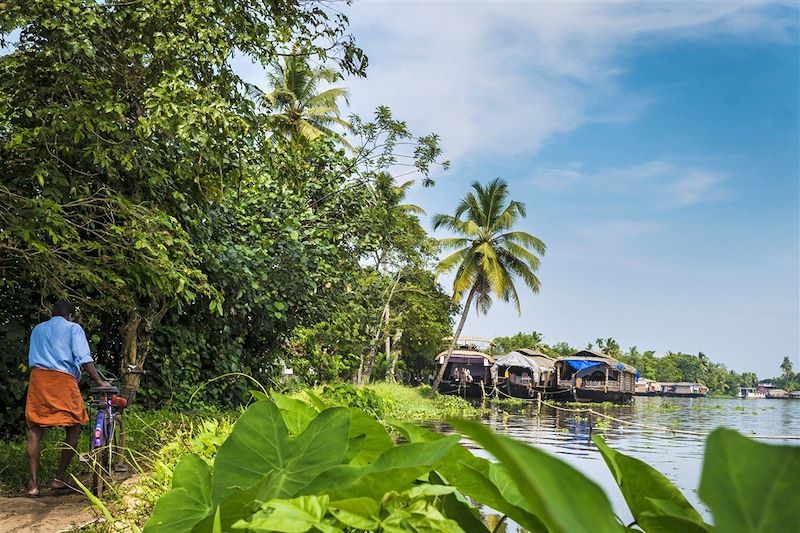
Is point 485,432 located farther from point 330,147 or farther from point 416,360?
point 416,360

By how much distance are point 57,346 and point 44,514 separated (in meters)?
1.43

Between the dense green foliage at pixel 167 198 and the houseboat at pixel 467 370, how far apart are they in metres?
23.9

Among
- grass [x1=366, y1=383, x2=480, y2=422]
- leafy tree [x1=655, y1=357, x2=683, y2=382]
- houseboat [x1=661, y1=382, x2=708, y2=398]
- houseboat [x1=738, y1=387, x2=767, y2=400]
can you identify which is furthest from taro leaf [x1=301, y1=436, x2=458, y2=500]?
houseboat [x1=738, y1=387, x2=767, y2=400]

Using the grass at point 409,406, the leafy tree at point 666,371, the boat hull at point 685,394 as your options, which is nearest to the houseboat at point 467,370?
the grass at point 409,406

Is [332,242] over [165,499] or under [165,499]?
over

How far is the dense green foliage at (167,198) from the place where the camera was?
5898mm

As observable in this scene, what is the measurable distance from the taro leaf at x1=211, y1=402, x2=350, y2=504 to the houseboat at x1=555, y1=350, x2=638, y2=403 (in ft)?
126

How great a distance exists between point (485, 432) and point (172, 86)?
587 cm

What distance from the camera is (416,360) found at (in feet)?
143

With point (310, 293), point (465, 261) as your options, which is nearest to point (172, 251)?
point (310, 293)

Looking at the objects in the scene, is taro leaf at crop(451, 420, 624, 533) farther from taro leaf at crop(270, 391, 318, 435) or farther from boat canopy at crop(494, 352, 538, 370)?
boat canopy at crop(494, 352, 538, 370)

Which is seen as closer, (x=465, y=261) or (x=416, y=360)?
(x=465, y=261)

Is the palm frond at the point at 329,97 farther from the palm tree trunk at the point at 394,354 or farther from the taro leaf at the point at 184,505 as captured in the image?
the taro leaf at the point at 184,505

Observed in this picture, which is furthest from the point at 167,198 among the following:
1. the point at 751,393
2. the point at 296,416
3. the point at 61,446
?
the point at 751,393
